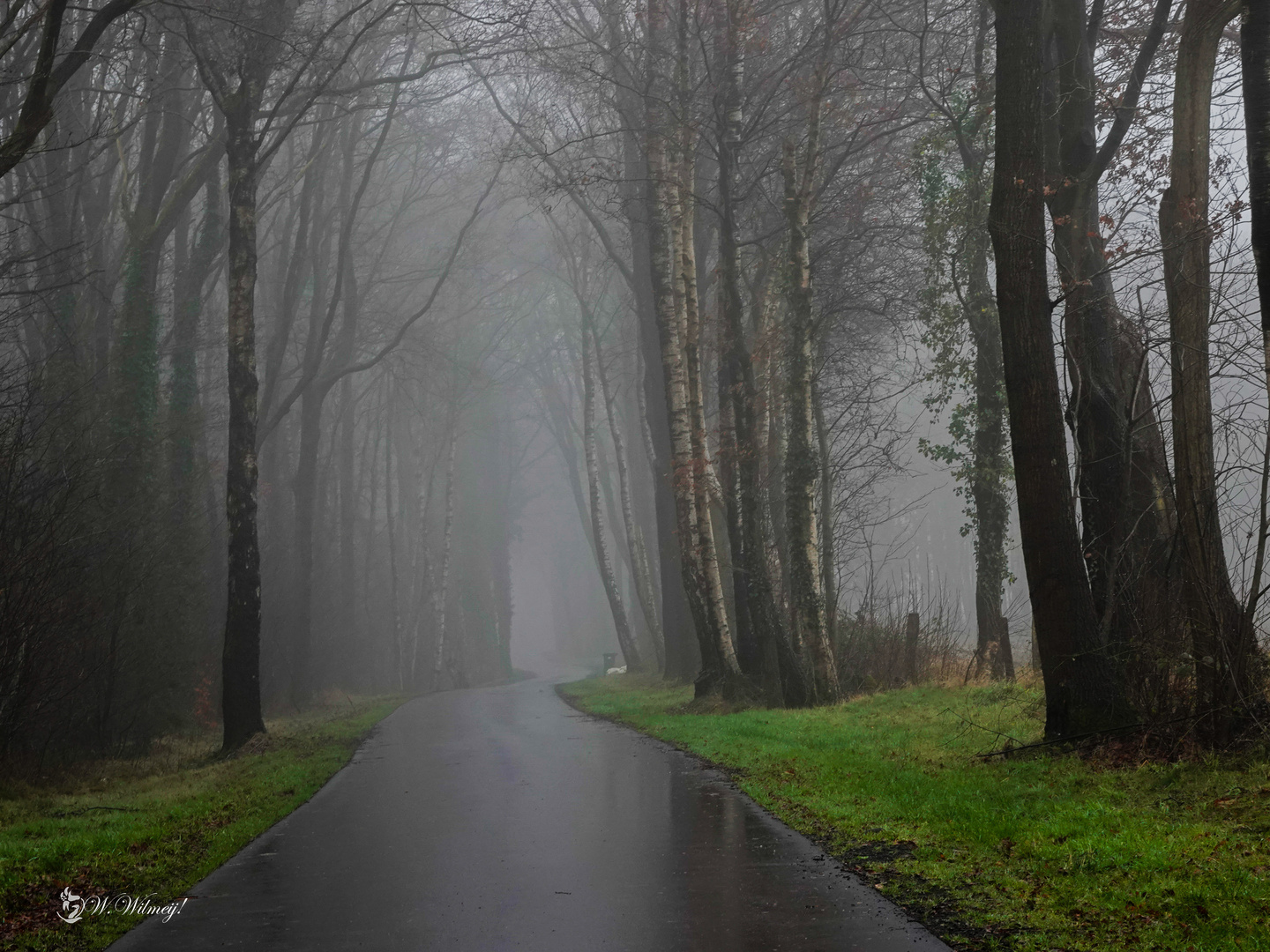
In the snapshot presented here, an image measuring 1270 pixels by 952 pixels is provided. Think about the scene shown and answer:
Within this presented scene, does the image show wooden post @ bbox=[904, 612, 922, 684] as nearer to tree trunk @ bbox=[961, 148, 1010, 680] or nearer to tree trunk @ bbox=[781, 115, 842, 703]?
tree trunk @ bbox=[961, 148, 1010, 680]

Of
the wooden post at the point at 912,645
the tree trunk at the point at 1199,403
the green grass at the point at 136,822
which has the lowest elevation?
the green grass at the point at 136,822

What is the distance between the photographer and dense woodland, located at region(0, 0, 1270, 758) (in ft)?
30.0

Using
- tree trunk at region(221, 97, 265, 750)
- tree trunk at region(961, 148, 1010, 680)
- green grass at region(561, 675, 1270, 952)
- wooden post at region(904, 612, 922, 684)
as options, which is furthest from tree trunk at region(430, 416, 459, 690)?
green grass at region(561, 675, 1270, 952)

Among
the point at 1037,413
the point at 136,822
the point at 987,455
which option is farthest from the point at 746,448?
the point at 136,822

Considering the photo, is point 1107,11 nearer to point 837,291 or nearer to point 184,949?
point 837,291

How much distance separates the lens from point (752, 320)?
75.7 feet

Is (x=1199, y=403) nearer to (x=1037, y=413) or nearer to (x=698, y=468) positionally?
(x=1037, y=413)

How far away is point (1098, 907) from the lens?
500 cm

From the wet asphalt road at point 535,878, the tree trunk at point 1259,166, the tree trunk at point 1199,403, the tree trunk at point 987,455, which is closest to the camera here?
the wet asphalt road at point 535,878

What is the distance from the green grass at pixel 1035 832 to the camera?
15.7ft

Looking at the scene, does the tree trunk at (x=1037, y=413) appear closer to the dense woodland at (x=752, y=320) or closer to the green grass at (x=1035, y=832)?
→ the dense woodland at (x=752, y=320)

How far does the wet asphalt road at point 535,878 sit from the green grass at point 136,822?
0.29m

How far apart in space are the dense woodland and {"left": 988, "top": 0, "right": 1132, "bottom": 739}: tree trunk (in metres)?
0.03

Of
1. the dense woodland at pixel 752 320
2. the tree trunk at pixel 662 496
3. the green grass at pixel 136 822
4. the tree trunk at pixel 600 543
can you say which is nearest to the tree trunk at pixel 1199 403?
the dense woodland at pixel 752 320
